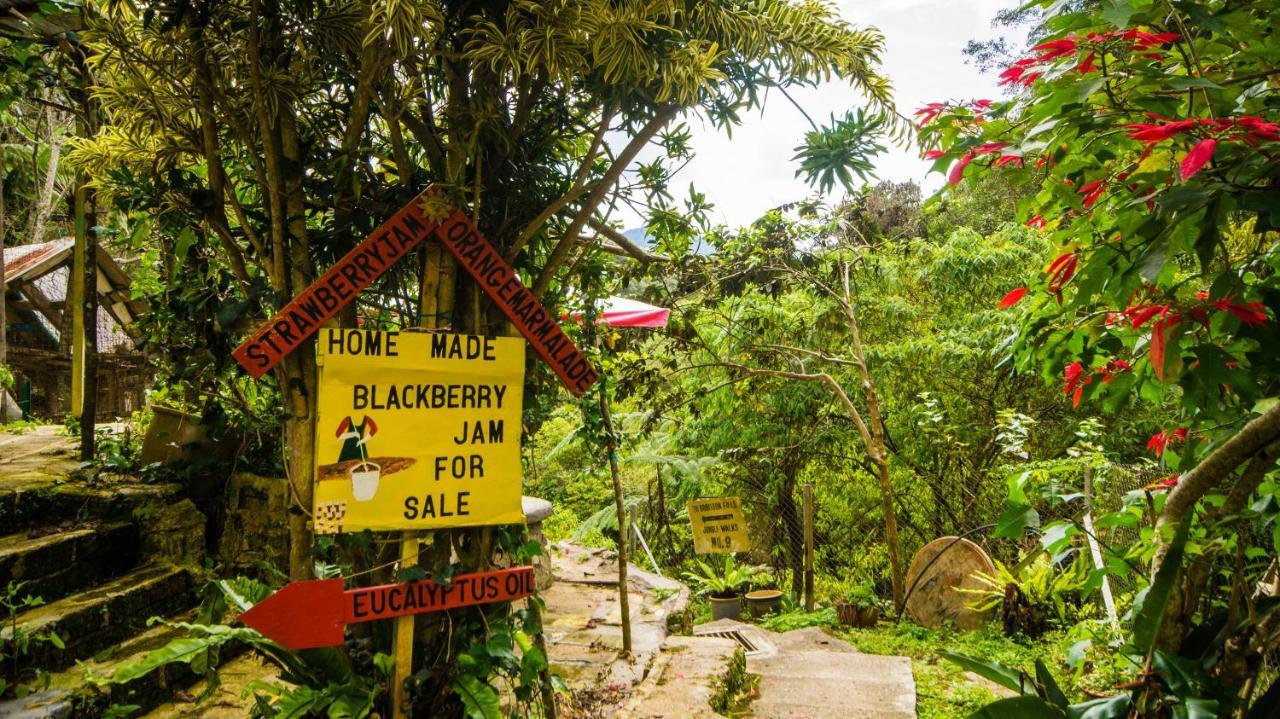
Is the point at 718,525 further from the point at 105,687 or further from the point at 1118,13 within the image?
the point at 1118,13

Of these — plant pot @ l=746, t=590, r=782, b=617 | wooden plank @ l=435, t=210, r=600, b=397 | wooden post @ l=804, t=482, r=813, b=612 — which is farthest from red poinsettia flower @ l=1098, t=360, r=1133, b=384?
plant pot @ l=746, t=590, r=782, b=617

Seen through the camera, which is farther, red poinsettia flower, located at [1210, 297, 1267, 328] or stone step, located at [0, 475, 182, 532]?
stone step, located at [0, 475, 182, 532]

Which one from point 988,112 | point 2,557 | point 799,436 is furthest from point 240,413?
point 799,436

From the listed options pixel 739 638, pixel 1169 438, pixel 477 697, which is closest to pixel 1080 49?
pixel 1169 438

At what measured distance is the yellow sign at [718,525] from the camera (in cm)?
570

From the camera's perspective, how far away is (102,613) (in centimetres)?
312

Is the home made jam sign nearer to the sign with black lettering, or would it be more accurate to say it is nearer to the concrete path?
the sign with black lettering

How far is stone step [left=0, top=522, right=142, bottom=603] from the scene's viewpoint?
3.10 metres

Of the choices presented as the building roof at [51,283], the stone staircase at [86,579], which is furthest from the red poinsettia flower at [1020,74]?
the building roof at [51,283]

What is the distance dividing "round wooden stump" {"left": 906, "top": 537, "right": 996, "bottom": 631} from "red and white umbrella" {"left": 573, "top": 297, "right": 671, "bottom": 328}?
3037 millimetres

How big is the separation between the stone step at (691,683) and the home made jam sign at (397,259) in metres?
1.63

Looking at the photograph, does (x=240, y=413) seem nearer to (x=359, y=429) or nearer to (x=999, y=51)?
(x=359, y=429)

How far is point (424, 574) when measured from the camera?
194cm

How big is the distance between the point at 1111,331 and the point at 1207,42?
2.50 feet
